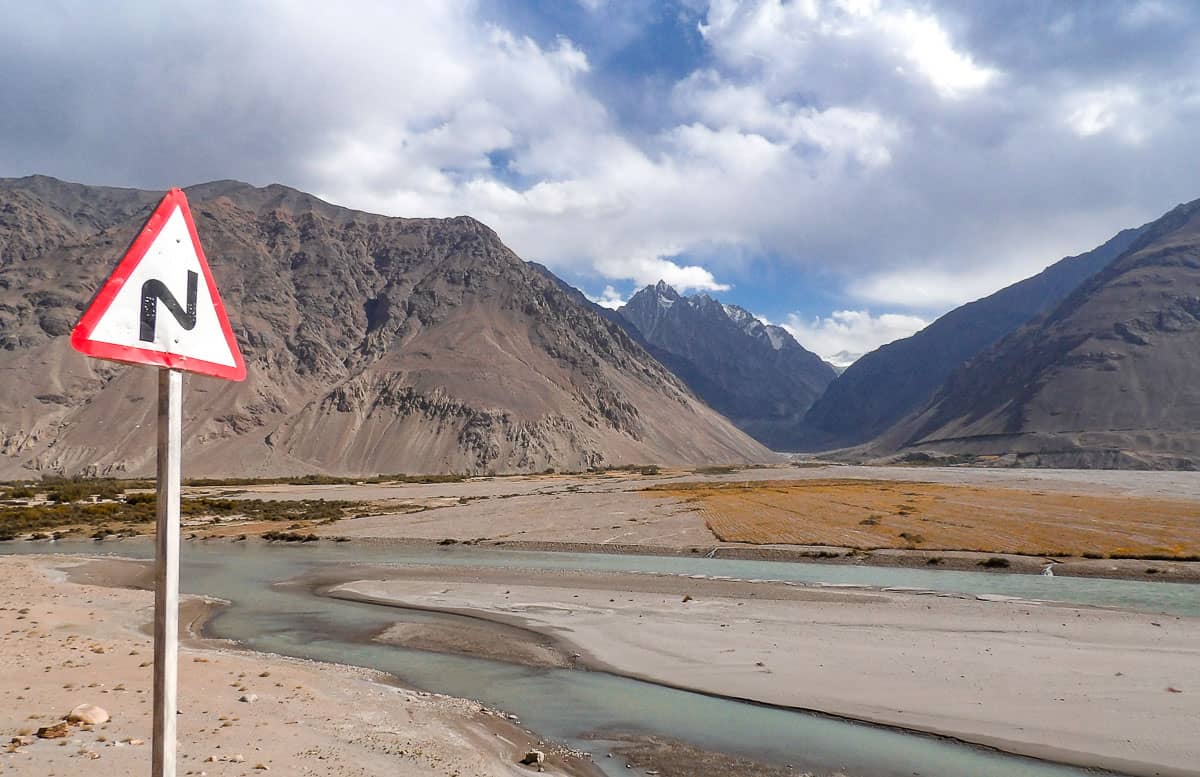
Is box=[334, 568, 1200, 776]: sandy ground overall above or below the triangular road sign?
below

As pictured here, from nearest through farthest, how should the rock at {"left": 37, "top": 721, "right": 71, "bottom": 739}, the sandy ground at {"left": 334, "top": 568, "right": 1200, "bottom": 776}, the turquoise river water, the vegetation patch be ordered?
the rock at {"left": 37, "top": 721, "right": 71, "bottom": 739} < the turquoise river water < the sandy ground at {"left": 334, "top": 568, "right": 1200, "bottom": 776} < the vegetation patch

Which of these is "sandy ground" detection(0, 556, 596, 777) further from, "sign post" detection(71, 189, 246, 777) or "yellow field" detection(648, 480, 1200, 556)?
"yellow field" detection(648, 480, 1200, 556)

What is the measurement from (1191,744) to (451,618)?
20090 mm

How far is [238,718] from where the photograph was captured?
12.8 metres

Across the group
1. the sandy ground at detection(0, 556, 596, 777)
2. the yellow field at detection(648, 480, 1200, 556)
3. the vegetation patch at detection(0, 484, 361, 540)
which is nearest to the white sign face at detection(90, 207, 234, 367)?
the sandy ground at detection(0, 556, 596, 777)

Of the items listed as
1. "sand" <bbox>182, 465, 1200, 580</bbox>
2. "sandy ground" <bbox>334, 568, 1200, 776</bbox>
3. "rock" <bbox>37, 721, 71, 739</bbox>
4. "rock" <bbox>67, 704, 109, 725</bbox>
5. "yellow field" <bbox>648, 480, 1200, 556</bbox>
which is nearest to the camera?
"rock" <bbox>37, 721, 71, 739</bbox>

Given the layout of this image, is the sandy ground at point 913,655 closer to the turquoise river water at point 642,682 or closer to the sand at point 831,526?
the turquoise river water at point 642,682

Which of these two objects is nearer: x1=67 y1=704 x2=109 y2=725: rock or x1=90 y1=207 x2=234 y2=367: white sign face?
x1=90 y1=207 x2=234 y2=367: white sign face

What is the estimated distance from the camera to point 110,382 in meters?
173

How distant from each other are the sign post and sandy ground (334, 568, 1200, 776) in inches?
569

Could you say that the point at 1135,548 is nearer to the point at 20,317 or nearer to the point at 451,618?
the point at 451,618

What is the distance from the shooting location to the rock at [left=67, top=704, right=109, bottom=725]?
38.6 ft

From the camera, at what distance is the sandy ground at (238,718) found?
10.5 metres

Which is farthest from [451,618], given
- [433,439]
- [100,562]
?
[433,439]
